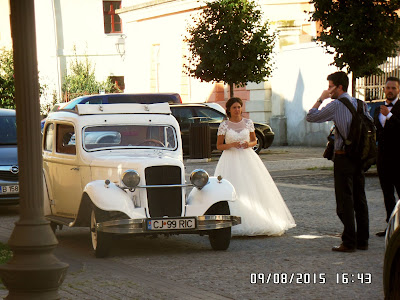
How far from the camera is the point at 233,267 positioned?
9367mm

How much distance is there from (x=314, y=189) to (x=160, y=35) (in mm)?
27088

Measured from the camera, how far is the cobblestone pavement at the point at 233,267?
8.00 meters

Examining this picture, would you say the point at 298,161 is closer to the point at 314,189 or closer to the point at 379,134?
the point at 314,189

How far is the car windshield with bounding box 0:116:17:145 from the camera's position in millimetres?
15750

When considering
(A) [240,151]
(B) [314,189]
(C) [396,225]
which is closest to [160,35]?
(B) [314,189]

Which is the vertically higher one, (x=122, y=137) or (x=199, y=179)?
(x=122, y=137)

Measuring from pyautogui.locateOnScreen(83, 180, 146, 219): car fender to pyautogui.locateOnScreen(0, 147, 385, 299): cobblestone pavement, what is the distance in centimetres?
50

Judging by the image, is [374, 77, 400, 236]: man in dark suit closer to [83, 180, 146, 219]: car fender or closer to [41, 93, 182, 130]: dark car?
[83, 180, 146, 219]: car fender

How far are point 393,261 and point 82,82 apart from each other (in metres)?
43.3

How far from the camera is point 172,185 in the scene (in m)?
10.4
